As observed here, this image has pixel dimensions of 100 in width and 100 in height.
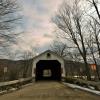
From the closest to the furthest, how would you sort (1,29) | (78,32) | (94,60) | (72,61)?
(1,29) → (78,32) → (94,60) → (72,61)

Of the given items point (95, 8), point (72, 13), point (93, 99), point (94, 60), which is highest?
point (72, 13)

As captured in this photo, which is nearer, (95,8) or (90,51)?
(95,8)

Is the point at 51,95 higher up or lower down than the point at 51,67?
lower down

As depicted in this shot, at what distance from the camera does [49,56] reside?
33156 millimetres

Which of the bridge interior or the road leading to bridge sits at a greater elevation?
the bridge interior

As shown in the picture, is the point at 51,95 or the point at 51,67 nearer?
the point at 51,95

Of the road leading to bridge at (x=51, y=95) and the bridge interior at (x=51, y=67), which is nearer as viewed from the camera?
the road leading to bridge at (x=51, y=95)

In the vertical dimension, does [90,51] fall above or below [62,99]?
above

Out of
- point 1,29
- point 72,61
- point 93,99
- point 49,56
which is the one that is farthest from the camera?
point 72,61

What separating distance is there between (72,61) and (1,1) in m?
35.6

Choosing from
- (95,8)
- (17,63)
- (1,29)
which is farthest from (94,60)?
(17,63)

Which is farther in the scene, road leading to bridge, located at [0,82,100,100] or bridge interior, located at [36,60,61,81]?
bridge interior, located at [36,60,61,81]

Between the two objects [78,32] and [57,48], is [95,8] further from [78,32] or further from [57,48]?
[57,48]

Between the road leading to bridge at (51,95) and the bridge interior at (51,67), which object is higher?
the bridge interior at (51,67)
